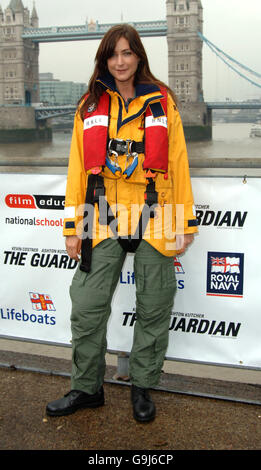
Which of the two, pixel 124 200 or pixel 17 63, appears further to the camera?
pixel 17 63

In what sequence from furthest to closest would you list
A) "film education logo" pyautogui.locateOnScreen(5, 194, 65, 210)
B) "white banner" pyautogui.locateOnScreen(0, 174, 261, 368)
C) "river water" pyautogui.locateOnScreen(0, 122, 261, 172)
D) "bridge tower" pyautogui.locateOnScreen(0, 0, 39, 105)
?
"bridge tower" pyautogui.locateOnScreen(0, 0, 39, 105), "river water" pyautogui.locateOnScreen(0, 122, 261, 172), "film education logo" pyautogui.locateOnScreen(5, 194, 65, 210), "white banner" pyautogui.locateOnScreen(0, 174, 261, 368)

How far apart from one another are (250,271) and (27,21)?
80145 millimetres

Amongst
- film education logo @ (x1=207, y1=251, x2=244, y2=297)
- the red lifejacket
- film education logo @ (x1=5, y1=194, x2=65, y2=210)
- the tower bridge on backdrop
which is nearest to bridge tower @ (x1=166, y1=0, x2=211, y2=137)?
the tower bridge on backdrop

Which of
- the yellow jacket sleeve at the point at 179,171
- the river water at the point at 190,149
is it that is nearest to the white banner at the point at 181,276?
the yellow jacket sleeve at the point at 179,171

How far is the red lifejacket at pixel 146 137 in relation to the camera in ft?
6.04

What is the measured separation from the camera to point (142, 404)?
2010 millimetres

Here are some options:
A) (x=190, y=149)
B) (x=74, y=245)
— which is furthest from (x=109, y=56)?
(x=190, y=149)

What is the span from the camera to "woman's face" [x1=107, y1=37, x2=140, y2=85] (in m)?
1.88

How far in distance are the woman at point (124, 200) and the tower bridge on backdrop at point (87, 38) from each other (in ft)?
168

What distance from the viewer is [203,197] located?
220 cm

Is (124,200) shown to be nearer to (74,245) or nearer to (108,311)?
(74,245)

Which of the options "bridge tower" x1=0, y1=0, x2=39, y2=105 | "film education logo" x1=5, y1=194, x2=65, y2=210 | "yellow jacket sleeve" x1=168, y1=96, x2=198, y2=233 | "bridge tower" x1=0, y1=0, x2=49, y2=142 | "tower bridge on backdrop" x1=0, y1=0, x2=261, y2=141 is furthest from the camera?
"bridge tower" x1=0, y1=0, x2=39, y2=105

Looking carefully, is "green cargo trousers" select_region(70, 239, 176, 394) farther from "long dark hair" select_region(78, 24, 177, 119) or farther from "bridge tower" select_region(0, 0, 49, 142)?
"bridge tower" select_region(0, 0, 49, 142)

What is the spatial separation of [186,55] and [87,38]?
45.9ft
